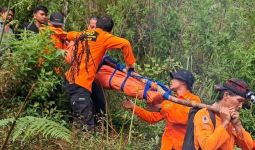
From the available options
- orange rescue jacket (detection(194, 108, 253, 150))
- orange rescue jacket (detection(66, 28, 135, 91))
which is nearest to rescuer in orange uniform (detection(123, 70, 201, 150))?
orange rescue jacket (detection(66, 28, 135, 91))

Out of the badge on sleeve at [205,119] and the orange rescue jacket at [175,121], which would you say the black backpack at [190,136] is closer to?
the badge on sleeve at [205,119]

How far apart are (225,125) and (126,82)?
9.03 ft

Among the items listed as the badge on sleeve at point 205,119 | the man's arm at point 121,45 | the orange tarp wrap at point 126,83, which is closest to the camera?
the badge on sleeve at point 205,119

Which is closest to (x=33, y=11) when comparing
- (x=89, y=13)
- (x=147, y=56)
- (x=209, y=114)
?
(x=89, y=13)

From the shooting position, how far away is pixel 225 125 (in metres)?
4.51

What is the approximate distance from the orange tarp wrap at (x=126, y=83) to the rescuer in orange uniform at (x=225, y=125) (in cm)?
197

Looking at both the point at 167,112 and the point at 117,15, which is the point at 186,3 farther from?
the point at 167,112

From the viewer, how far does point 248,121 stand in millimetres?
8805

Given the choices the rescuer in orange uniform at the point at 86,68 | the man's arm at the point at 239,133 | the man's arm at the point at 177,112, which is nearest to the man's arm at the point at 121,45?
the rescuer in orange uniform at the point at 86,68

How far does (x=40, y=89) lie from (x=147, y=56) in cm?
310

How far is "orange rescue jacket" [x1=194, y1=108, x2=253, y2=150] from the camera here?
4469 millimetres

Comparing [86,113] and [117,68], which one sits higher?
[117,68]

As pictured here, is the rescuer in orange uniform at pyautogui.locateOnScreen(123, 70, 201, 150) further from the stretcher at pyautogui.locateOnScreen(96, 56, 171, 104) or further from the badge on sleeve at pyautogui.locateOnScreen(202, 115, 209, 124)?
the badge on sleeve at pyautogui.locateOnScreen(202, 115, 209, 124)

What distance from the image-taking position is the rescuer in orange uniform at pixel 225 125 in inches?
177
